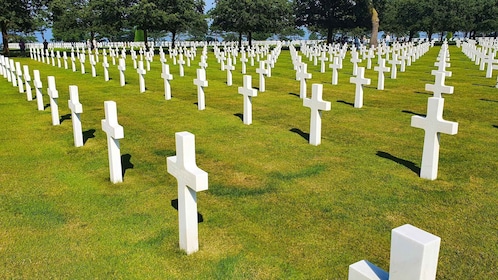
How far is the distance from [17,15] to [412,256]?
38.2 m

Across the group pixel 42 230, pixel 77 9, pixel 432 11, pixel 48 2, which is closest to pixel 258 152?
pixel 42 230

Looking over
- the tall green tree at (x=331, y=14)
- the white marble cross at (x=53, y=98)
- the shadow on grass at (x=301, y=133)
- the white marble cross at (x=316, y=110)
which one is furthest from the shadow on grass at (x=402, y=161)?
the tall green tree at (x=331, y=14)

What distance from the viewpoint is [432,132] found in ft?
18.0

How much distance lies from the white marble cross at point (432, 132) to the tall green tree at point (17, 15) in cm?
3359

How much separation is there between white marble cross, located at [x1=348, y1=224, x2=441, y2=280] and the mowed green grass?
1654mm

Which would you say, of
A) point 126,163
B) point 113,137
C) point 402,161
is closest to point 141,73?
point 126,163

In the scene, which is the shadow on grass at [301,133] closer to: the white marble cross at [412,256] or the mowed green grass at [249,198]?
the mowed green grass at [249,198]

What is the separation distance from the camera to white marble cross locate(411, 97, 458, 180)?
17.8 ft

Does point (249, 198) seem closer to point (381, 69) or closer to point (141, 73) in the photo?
point (141, 73)

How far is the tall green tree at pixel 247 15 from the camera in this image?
146 ft

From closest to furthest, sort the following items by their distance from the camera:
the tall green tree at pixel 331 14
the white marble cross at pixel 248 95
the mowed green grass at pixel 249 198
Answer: the mowed green grass at pixel 249 198
the white marble cross at pixel 248 95
the tall green tree at pixel 331 14

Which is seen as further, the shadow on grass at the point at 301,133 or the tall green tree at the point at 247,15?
the tall green tree at the point at 247,15

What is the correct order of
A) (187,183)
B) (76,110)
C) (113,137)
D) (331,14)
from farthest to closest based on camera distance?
(331,14) → (76,110) → (113,137) → (187,183)

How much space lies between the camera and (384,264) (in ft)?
12.1
